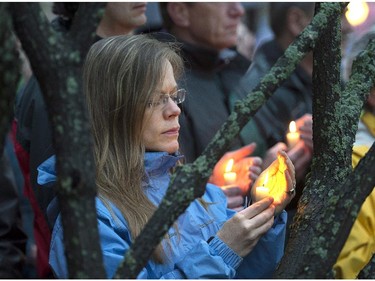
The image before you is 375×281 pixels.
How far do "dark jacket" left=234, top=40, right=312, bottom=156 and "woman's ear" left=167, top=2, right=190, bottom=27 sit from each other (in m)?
0.44

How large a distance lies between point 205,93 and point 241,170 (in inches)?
26.2

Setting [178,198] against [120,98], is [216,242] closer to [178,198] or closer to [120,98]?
[120,98]

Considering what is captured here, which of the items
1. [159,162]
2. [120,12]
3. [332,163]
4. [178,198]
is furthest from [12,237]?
[178,198]

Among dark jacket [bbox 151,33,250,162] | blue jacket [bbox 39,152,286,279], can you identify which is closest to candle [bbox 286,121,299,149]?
dark jacket [bbox 151,33,250,162]

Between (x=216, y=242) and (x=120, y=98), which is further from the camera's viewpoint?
(x=120, y=98)

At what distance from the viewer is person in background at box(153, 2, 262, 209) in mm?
4062

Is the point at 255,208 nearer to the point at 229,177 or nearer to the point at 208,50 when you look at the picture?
the point at 229,177

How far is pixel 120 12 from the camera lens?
3.54 m

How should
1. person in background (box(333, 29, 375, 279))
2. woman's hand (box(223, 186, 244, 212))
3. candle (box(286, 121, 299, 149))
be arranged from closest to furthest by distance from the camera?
person in background (box(333, 29, 375, 279)) < woman's hand (box(223, 186, 244, 212)) < candle (box(286, 121, 299, 149))

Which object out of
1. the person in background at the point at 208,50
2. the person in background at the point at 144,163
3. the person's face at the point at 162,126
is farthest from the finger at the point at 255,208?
the person in background at the point at 208,50

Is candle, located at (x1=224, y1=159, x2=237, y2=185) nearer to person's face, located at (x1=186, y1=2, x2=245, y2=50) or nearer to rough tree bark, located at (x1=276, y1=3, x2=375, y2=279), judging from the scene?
person's face, located at (x1=186, y1=2, x2=245, y2=50)

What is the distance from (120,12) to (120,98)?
1.12 meters

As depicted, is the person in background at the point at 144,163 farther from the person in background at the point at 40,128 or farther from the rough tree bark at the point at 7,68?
the rough tree bark at the point at 7,68

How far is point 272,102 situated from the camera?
473cm
